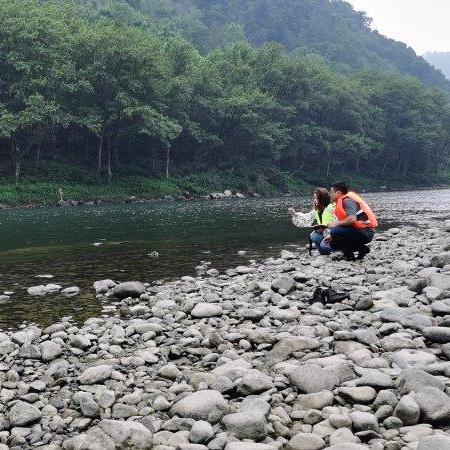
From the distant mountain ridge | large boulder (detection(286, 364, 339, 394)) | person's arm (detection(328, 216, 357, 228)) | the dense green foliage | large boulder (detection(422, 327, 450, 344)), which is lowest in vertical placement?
large boulder (detection(286, 364, 339, 394))

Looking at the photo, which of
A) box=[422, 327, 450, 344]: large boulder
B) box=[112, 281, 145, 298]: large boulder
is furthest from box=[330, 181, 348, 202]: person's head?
box=[422, 327, 450, 344]: large boulder

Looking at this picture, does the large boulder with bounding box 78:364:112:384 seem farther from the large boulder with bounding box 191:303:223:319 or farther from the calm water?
the calm water

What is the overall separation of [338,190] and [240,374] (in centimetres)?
654

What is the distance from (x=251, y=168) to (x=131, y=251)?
49.8 m

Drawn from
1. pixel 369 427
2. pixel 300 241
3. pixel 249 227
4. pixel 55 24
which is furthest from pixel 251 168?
pixel 369 427

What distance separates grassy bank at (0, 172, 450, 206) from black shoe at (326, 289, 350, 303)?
3575cm

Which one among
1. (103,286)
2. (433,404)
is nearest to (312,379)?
(433,404)

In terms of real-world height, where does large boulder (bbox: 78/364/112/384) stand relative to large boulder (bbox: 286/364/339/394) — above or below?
below

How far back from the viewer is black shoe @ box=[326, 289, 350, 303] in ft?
23.8

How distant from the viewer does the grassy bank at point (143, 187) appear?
1577 inches

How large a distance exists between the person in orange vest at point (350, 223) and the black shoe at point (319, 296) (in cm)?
316

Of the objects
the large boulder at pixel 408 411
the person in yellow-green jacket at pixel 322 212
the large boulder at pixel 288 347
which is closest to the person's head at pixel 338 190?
the person in yellow-green jacket at pixel 322 212

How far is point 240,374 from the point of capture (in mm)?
4633

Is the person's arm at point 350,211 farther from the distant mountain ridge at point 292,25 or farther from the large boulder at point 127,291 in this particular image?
the distant mountain ridge at point 292,25
